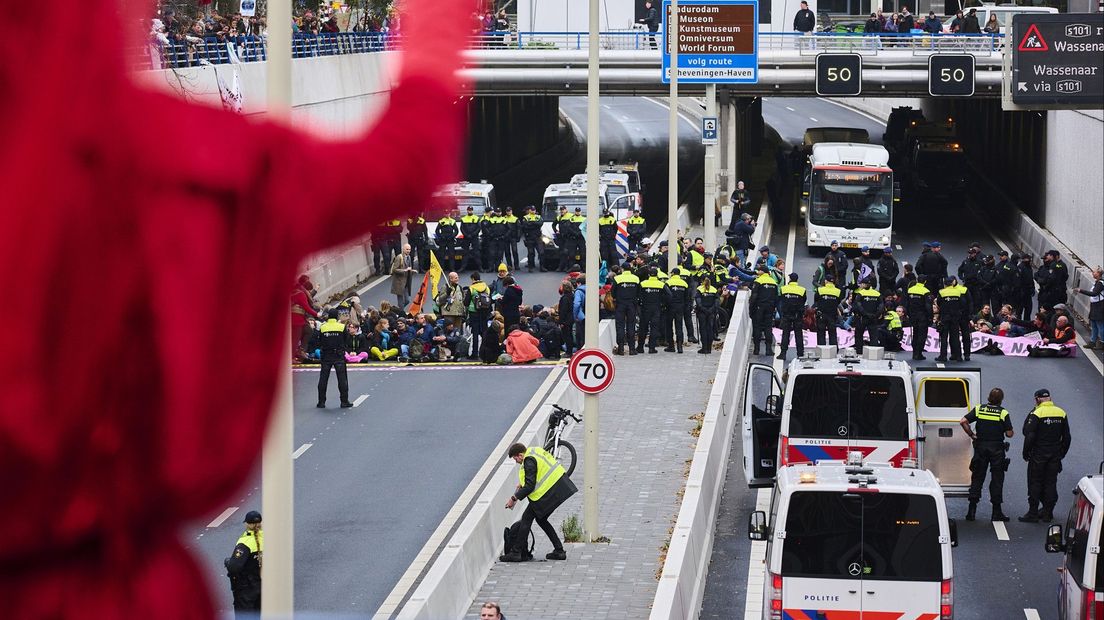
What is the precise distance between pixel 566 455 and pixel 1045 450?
20.1 ft

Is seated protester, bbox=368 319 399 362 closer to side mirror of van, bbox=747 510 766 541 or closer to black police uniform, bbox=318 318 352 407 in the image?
black police uniform, bbox=318 318 352 407

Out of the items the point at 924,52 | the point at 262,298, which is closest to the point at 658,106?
the point at 924,52

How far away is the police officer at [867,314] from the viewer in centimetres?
3250

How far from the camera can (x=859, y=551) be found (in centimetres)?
1408

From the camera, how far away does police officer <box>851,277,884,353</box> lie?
107 feet

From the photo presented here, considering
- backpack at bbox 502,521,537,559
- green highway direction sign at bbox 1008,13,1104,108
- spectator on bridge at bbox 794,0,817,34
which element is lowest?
backpack at bbox 502,521,537,559

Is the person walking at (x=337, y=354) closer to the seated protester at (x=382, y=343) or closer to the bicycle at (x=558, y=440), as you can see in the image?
the bicycle at (x=558, y=440)

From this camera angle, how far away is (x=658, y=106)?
11175cm

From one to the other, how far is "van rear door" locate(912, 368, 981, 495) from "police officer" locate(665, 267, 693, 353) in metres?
10.5

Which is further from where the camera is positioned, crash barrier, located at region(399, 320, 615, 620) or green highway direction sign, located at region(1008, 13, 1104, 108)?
green highway direction sign, located at region(1008, 13, 1104, 108)

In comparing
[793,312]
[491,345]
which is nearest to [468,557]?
[491,345]

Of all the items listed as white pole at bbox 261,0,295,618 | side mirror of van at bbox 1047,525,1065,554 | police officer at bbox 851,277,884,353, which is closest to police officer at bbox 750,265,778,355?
police officer at bbox 851,277,884,353

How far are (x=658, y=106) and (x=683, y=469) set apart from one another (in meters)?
91.6

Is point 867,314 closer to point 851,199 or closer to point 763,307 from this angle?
point 763,307
